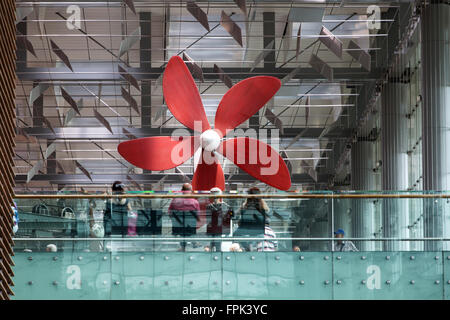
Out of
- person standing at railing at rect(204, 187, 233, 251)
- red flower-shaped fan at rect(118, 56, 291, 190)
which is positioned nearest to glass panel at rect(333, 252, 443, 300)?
person standing at railing at rect(204, 187, 233, 251)

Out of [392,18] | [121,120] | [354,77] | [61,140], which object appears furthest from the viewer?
[61,140]

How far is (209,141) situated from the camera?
1430cm

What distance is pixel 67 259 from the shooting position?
12609mm

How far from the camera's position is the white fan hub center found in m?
14.3

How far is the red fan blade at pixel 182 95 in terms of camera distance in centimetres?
1412

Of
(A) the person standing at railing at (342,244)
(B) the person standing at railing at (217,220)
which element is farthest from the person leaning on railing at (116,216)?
(A) the person standing at railing at (342,244)

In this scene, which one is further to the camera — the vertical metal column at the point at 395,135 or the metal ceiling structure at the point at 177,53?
the vertical metal column at the point at 395,135

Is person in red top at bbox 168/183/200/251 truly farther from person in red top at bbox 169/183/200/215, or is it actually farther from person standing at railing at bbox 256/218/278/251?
person standing at railing at bbox 256/218/278/251

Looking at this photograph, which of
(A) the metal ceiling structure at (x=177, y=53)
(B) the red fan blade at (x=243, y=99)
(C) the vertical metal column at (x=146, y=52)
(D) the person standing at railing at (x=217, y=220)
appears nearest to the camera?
(D) the person standing at railing at (x=217, y=220)

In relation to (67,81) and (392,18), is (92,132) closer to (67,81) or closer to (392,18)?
(67,81)

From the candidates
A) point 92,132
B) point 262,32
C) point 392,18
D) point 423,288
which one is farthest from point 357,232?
point 92,132

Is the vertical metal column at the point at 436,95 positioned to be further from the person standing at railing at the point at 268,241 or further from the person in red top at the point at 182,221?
the person in red top at the point at 182,221

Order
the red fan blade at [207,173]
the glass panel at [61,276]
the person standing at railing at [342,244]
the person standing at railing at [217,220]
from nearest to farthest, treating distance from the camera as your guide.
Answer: the glass panel at [61,276]
the person standing at railing at [217,220]
the person standing at railing at [342,244]
the red fan blade at [207,173]

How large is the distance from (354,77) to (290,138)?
555cm
